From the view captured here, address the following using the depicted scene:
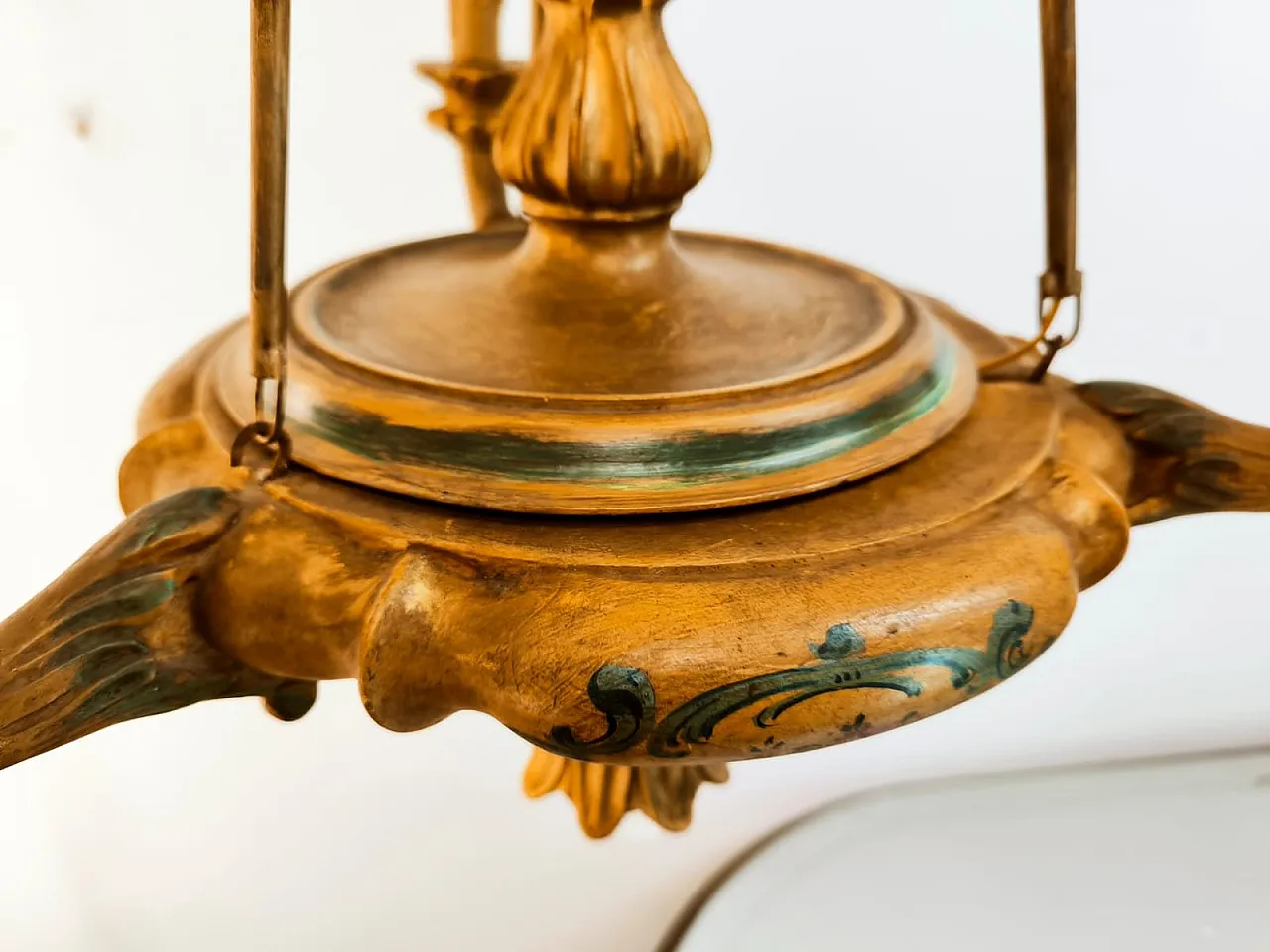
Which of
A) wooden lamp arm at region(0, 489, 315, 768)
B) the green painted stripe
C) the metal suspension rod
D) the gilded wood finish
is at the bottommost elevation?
the gilded wood finish

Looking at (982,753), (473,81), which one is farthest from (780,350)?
(982,753)

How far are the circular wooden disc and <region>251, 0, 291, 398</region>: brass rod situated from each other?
54mm

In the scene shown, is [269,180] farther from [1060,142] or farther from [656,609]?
[1060,142]

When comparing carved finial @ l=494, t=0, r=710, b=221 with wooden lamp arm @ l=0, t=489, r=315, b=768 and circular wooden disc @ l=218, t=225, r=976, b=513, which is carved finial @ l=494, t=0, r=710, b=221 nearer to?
circular wooden disc @ l=218, t=225, r=976, b=513

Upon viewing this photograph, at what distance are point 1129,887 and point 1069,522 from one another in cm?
90

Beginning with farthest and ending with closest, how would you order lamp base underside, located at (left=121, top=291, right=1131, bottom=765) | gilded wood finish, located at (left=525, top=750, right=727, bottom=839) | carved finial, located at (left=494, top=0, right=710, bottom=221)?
1. gilded wood finish, located at (left=525, top=750, right=727, bottom=839)
2. carved finial, located at (left=494, top=0, right=710, bottom=221)
3. lamp base underside, located at (left=121, top=291, right=1131, bottom=765)

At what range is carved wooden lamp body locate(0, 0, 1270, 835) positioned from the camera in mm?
480

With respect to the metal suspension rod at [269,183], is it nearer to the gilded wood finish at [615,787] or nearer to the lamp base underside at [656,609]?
the lamp base underside at [656,609]

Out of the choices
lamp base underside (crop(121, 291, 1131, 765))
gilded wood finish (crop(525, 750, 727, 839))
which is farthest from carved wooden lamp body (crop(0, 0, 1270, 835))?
gilded wood finish (crop(525, 750, 727, 839))

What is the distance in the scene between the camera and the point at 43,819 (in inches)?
47.2

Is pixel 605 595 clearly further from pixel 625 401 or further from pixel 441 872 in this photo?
pixel 441 872

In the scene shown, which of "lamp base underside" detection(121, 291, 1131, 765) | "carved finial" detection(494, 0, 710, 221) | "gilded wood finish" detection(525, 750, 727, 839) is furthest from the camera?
"gilded wood finish" detection(525, 750, 727, 839)

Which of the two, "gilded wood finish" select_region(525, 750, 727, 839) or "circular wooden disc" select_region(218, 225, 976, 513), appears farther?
"gilded wood finish" select_region(525, 750, 727, 839)

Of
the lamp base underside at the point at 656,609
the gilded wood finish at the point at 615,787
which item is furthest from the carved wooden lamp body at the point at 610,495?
the gilded wood finish at the point at 615,787
